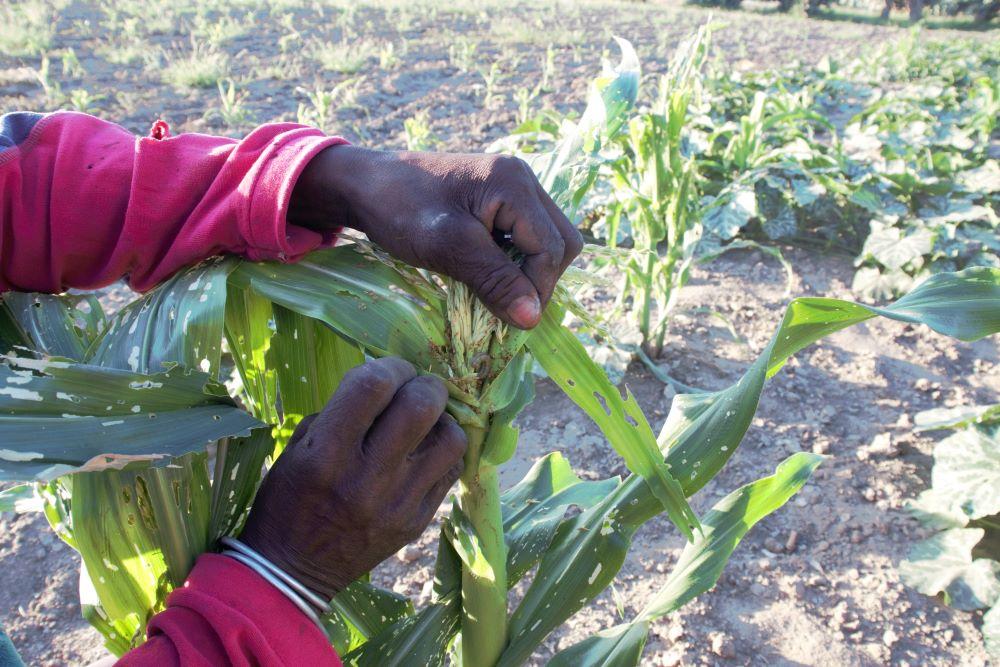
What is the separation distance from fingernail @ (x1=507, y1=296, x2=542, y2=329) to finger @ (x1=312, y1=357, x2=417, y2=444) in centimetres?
19

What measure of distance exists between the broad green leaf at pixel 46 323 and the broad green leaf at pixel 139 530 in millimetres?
265

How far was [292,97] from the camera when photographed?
24.2 feet

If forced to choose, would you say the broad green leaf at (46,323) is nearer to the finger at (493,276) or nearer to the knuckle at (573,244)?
the finger at (493,276)

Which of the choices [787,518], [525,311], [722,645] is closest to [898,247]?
[787,518]

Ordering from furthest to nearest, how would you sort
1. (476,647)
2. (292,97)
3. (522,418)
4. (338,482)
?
(292,97), (522,418), (476,647), (338,482)

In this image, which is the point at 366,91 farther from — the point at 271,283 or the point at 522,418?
the point at 271,283

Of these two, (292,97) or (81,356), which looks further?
A: (292,97)

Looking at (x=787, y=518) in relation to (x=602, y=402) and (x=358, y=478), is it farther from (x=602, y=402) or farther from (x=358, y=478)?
(x=358, y=478)

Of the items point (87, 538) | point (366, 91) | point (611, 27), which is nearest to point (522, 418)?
point (87, 538)

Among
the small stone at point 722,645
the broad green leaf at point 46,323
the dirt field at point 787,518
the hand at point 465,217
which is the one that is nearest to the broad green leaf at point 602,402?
the hand at point 465,217

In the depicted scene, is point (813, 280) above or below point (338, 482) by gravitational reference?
below

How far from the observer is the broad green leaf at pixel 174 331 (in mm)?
948

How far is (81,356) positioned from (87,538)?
341 mm

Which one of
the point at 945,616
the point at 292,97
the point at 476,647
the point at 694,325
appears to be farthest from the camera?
the point at 292,97
